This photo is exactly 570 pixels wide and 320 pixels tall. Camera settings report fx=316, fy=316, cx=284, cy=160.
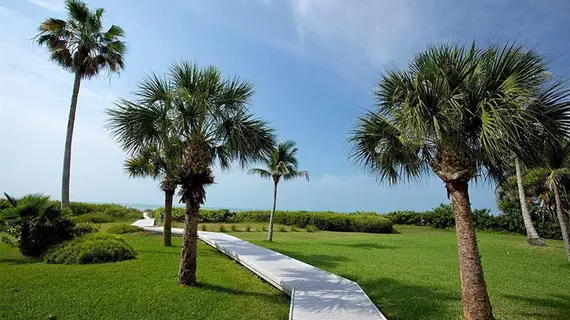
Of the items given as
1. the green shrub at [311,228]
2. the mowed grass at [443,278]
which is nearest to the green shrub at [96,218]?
the green shrub at [311,228]

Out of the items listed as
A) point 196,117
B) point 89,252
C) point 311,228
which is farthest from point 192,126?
point 311,228

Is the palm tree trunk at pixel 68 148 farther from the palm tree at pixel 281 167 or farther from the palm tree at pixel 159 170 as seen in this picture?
the palm tree at pixel 281 167

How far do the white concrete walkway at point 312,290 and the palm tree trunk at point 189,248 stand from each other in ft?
6.70

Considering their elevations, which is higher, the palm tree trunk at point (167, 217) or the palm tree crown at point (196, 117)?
the palm tree crown at point (196, 117)

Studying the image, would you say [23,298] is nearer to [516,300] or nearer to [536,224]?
[516,300]

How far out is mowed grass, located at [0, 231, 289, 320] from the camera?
5848 mm

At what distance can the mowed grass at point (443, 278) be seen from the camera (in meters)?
6.32

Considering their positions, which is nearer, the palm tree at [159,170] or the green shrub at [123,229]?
the palm tree at [159,170]

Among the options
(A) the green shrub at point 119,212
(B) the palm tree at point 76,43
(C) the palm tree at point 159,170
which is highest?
(B) the palm tree at point 76,43

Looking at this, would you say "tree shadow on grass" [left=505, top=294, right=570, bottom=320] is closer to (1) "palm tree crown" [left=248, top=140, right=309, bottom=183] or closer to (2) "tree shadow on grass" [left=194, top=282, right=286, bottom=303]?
Result: (2) "tree shadow on grass" [left=194, top=282, right=286, bottom=303]

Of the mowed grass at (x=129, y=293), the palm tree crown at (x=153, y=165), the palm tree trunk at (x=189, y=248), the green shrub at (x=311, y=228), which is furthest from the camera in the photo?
the green shrub at (x=311, y=228)

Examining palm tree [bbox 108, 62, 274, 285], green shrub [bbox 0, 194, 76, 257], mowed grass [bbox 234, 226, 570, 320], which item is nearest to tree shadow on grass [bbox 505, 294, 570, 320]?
mowed grass [bbox 234, 226, 570, 320]

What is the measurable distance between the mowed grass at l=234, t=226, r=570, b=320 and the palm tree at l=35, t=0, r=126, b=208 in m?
11.7

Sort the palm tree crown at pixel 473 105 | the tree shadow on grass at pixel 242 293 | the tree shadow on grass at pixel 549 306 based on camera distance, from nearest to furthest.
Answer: the palm tree crown at pixel 473 105
the tree shadow on grass at pixel 549 306
the tree shadow on grass at pixel 242 293
